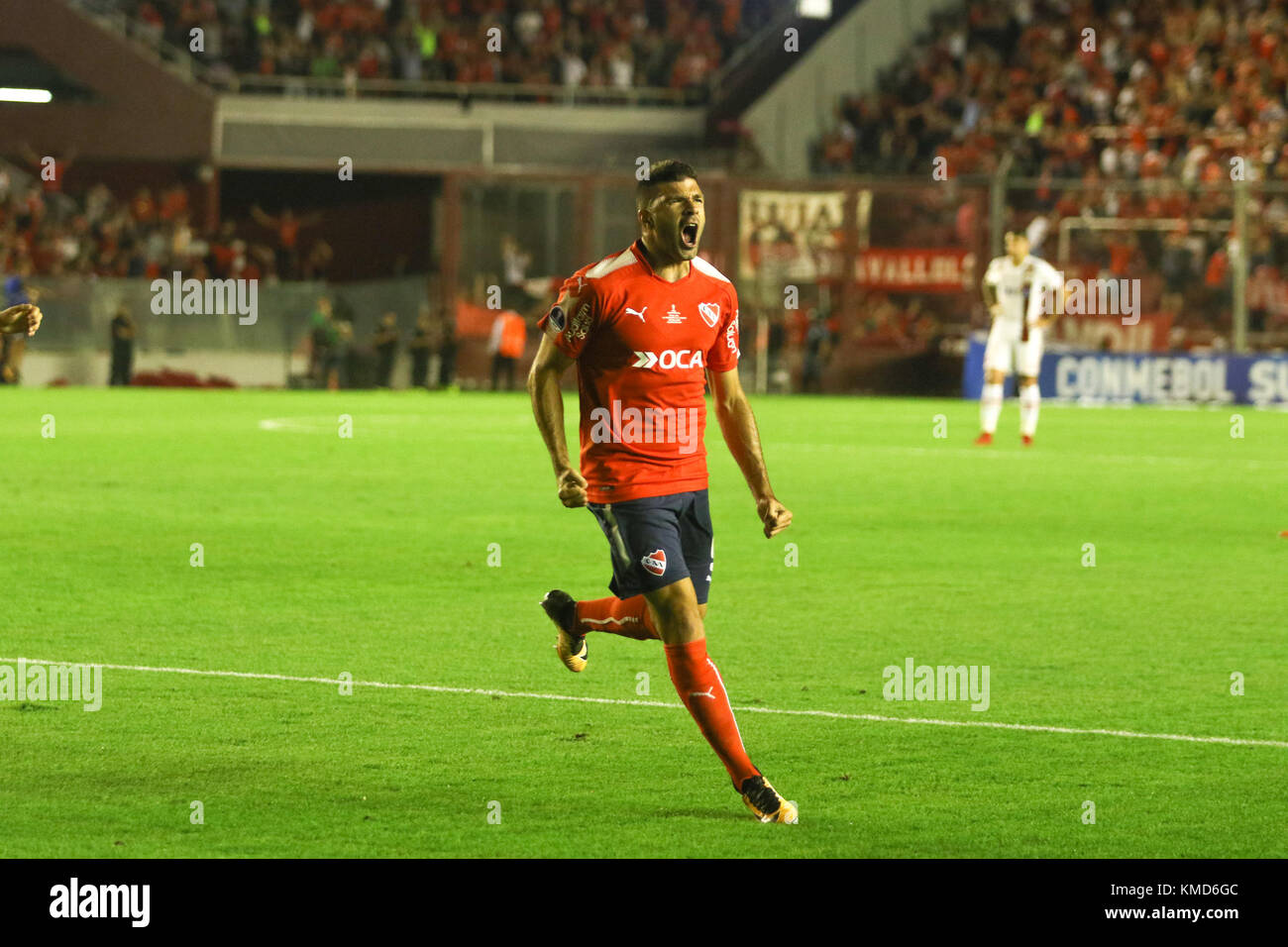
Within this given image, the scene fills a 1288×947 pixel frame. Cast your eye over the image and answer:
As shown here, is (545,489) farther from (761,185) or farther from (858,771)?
(761,185)

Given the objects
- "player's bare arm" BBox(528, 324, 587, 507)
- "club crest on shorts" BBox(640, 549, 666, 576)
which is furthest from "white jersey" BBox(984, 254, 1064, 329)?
"club crest on shorts" BBox(640, 549, 666, 576)

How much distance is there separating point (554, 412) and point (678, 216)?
2.79 ft

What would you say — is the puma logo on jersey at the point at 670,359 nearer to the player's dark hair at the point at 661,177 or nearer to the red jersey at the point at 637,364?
the red jersey at the point at 637,364

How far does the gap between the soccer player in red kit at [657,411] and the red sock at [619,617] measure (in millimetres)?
627

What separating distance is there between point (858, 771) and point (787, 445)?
16888 millimetres

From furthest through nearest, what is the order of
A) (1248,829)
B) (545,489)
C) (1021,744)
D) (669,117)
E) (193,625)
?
(669,117) → (545,489) → (193,625) → (1021,744) → (1248,829)

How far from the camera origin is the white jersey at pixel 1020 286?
24219 millimetres

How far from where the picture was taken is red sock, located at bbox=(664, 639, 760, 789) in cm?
663

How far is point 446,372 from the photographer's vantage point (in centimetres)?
3822

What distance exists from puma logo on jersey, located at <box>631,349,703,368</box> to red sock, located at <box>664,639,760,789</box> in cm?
97

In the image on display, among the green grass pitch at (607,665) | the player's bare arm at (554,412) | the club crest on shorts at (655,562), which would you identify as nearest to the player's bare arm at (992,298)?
the green grass pitch at (607,665)

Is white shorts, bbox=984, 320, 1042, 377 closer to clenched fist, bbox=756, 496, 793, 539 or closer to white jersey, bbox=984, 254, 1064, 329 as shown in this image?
white jersey, bbox=984, 254, 1064, 329

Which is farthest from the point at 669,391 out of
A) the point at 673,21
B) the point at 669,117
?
the point at 673,21

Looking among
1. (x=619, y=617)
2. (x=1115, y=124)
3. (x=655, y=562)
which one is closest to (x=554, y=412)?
(x=655, y=562)
